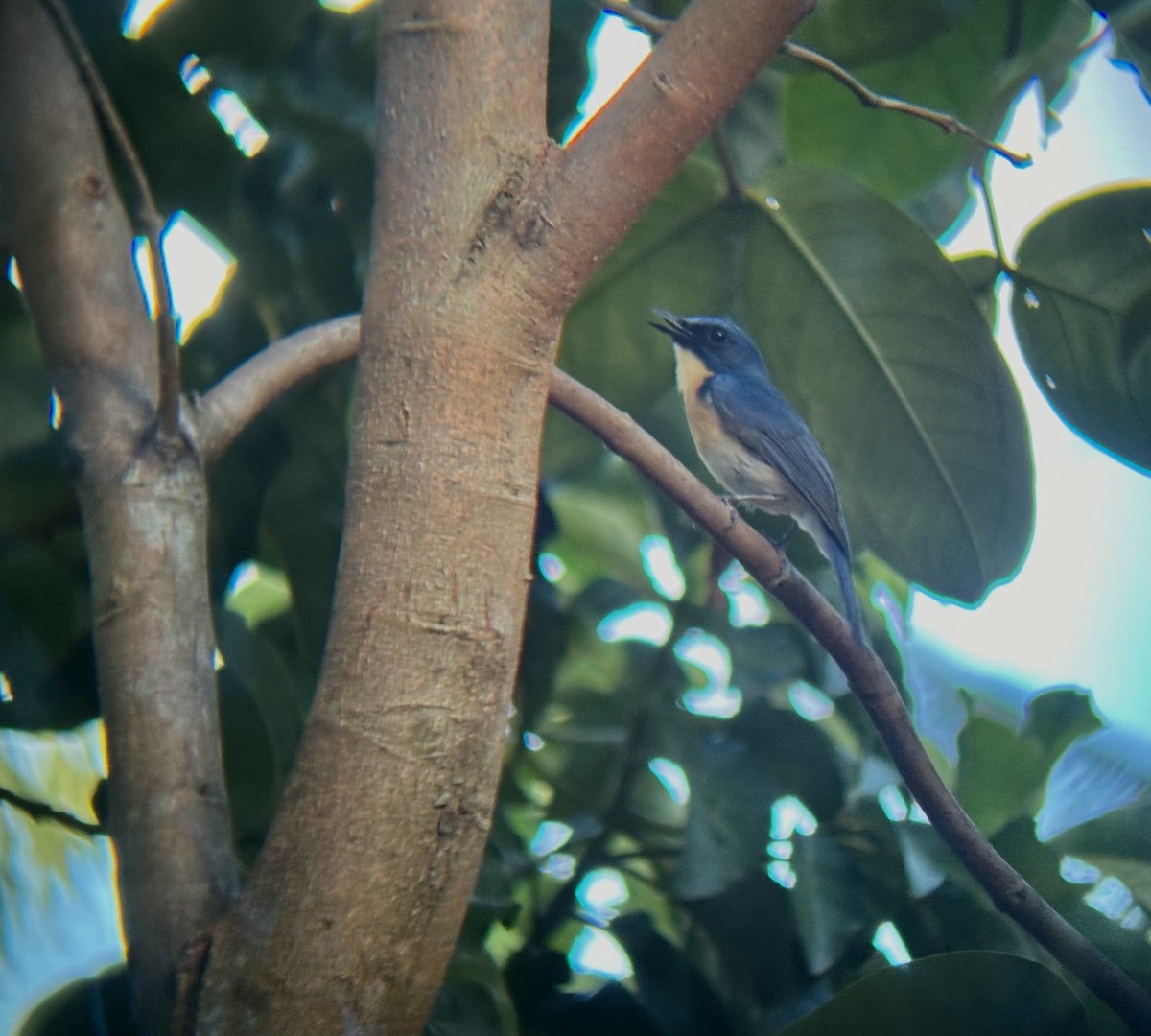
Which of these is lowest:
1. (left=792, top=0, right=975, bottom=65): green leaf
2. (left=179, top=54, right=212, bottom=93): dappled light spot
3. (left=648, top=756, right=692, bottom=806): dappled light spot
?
(left=648, top=756, right=692, bottom=806): dappled light spot

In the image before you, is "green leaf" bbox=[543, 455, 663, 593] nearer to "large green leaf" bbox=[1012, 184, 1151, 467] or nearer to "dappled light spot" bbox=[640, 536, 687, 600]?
"dappled light spot" bbox=[640, 536, 687, 600]

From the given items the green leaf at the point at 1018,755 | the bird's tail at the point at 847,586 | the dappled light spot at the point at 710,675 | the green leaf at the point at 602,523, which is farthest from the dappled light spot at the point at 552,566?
the green leaf at the point at 1018,755

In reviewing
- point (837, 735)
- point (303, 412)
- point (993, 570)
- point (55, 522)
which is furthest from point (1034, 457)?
point (55, 522)

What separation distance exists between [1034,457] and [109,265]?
584mm

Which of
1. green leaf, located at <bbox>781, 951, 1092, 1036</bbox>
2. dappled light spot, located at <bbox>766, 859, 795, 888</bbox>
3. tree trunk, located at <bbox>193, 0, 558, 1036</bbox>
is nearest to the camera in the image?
tree trunk, located at <bbox>193, 0, 558, 1036</bbox>

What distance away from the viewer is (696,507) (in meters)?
0.69

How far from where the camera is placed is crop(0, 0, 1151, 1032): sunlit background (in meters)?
0.66

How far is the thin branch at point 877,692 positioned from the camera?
24.4 inches

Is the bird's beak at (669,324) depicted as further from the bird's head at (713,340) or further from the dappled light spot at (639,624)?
the dappled light spot at (639,624)

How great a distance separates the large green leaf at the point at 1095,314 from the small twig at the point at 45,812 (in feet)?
2.19

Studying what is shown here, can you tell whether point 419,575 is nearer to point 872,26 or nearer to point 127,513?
point 127,513

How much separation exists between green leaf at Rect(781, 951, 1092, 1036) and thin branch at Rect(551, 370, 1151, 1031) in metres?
0.03

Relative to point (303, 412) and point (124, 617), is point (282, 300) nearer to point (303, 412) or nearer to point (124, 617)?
point (303, 412)

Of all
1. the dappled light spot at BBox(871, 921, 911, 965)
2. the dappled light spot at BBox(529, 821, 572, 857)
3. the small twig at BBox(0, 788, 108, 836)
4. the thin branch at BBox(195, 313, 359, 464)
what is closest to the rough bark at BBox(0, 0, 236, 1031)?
the thin branch at BBox(195, 313, 359, 464)
